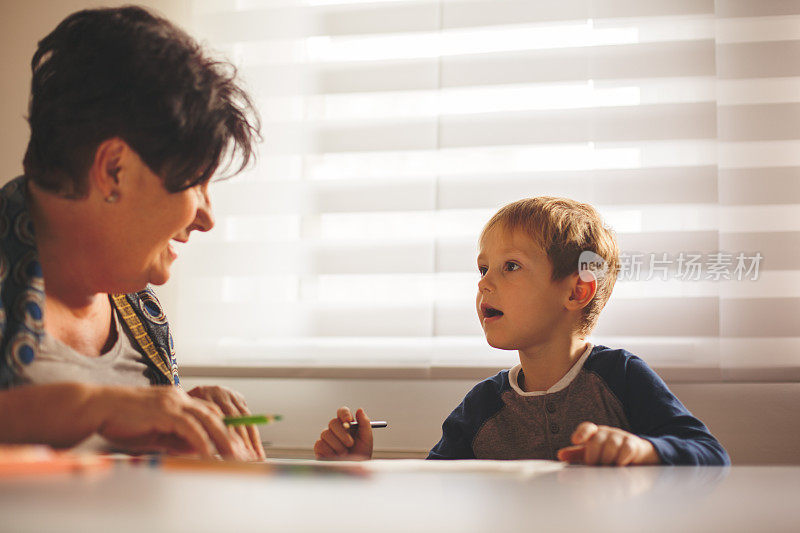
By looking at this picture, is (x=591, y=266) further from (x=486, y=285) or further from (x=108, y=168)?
(x=108, y=168)

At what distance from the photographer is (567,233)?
131 centimetres

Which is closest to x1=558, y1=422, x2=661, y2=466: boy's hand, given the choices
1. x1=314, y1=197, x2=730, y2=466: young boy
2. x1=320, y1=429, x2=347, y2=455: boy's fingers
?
x1=314, y1=197, x2=730, y2=466: young boy

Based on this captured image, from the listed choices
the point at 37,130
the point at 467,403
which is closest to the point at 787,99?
the point at 467,403

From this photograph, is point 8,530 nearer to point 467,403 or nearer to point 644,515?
point 644,515

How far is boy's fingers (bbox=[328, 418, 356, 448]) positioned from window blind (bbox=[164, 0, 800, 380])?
0.42 metres

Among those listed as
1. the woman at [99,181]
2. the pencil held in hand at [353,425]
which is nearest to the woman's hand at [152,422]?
the woman at [99,181]

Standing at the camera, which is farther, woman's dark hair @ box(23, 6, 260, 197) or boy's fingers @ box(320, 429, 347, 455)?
boy's fingers @ box(320, 429, 347, 455)

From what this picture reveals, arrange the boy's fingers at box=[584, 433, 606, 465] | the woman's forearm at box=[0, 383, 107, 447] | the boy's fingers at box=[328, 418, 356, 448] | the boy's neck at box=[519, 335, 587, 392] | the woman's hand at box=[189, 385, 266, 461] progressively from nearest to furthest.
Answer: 1. the woman's forearm at box=[0, 383, 107, 447]
2. the boy's fingers at box=[584, 433, 606, 465]
3. the woman's hand at box=[189, 385, 266, 461]
4. the boy's fingers at box=[328, 418, 356, 448]
5. the boy's neck at box=[519, 335, 587, 392]

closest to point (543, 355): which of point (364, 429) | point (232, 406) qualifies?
point (364, 429)

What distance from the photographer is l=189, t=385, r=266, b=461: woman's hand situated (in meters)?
0.90

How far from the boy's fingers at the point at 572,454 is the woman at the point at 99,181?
0.36 meters

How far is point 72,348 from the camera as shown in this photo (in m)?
0.87

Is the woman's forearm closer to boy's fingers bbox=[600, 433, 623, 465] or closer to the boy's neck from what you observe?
boy's fingers bbox=[600, 433, 623, 465]

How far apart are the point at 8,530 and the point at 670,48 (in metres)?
1.54
